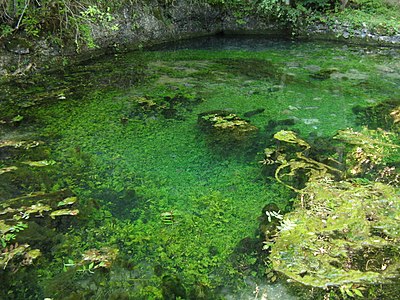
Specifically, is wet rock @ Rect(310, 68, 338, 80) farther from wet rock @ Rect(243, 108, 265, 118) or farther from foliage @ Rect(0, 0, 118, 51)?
foliage @ Rect(0, 0, 118, 51)

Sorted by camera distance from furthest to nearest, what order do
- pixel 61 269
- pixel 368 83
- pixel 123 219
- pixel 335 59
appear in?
pixel 335 59 → pixel 368 83 → pixel 123 219 → pixel 61 269

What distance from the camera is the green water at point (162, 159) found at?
7.52ft

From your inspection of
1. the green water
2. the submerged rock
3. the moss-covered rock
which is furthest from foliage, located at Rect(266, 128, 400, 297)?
the submerged rock

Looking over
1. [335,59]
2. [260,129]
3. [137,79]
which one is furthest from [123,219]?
[335,59]

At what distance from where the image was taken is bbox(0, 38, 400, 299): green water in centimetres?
229

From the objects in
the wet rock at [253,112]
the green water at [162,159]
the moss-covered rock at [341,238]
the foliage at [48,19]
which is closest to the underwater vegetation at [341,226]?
the moss-covered rock at [341,238]

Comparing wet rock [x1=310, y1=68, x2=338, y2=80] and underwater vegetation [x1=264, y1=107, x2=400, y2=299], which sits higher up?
wet rock [x1=310, y1=68, x2=338, y2=80]

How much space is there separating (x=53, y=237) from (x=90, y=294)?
63 cm

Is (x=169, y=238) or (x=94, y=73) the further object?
(x=94, y=73)

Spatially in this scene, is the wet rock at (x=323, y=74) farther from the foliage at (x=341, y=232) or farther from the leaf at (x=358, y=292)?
the leaf at (x=358, y=292)

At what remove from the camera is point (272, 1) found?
8.78 meters

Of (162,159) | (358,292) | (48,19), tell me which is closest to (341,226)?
(358,292)

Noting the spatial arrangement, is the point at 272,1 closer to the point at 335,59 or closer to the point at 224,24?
the point at 224,24

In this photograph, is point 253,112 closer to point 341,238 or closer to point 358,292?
point 341,238
